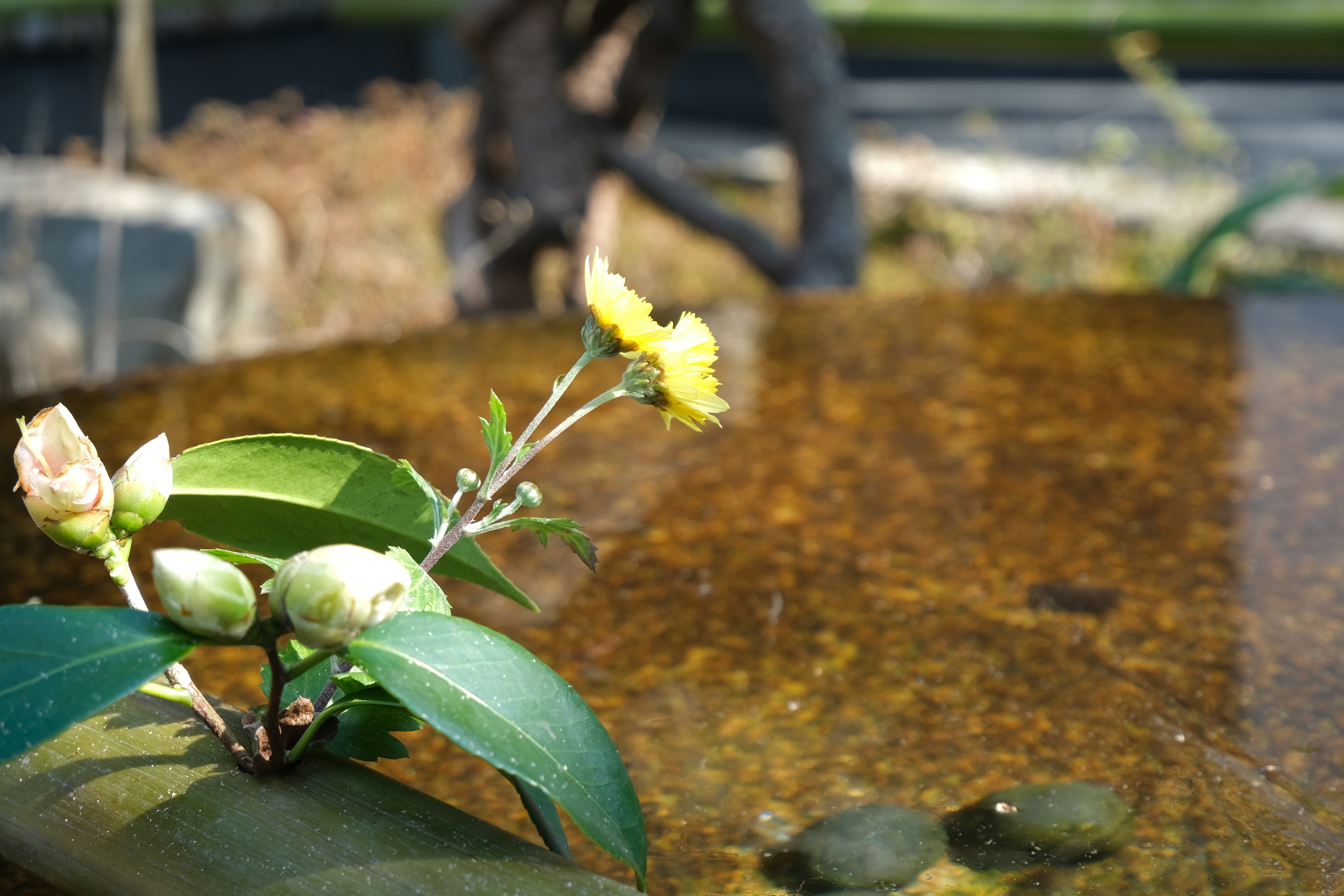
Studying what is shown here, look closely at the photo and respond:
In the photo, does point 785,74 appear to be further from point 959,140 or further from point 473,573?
point 959,140

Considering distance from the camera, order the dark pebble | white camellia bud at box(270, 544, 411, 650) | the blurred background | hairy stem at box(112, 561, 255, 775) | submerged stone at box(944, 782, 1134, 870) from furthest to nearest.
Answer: the blurred background
the dark pebble
submerged stone at box(944, 782, 1134, 870)
hairy stem at box(112, 561, 255, 775)
white camellia bud at box(270, 544, 411, 650)

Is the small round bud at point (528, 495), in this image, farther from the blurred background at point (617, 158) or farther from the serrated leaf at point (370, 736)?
the blurred background at point (617, 158)

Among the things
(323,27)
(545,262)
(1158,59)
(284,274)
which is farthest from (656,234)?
(1158,59)

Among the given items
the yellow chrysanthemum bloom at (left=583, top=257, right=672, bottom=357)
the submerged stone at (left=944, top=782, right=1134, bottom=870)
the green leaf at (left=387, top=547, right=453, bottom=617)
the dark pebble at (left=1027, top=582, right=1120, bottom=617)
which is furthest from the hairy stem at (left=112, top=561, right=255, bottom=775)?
the dark pebble at (left=1027, top=582, right=1120, bottom=617)

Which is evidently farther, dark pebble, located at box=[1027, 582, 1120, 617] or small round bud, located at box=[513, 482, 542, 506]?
dark pebble, located at box=[1027, 582, 1120, 617]

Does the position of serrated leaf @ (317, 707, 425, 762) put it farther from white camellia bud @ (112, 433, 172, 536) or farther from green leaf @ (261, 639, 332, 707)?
white camellia bud @ (112, 433, 172, 536)
